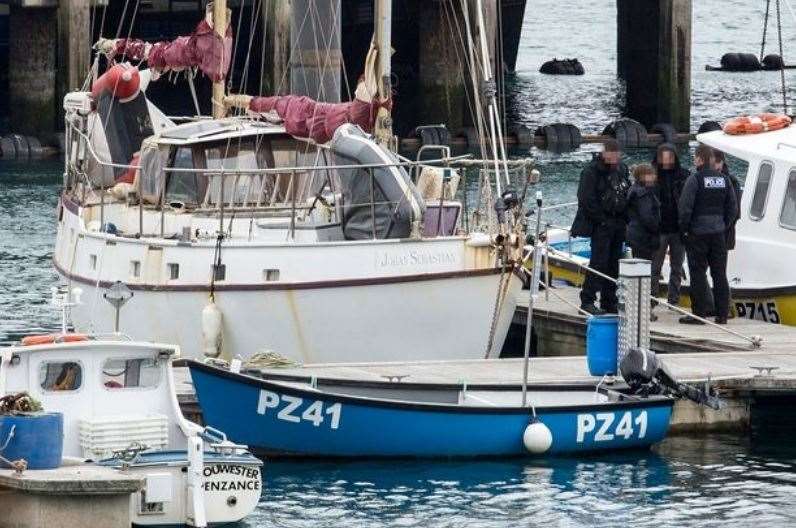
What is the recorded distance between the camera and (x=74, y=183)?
26.4m

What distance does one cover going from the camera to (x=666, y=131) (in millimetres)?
49938

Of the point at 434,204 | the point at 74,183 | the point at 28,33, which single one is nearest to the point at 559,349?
the point at 434,204

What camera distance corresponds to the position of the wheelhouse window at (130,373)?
17219mm

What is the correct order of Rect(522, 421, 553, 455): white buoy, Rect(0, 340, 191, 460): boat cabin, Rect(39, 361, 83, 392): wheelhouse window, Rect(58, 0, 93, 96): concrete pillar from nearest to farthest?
1. Rect(0, 340, 191, 460): boat cabin
2. Rect(39, 361, 83, 392): wheelhouse window
3. Rect(522, 421, 553, 455): white buoy
4. Rect(58, 0, 93, 96): concrete pillar

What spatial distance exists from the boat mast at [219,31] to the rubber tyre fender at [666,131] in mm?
24370

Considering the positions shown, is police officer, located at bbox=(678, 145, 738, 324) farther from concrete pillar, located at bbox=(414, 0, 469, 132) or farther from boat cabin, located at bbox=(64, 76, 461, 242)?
concrete pillar, located at bbox=(414, 0, 469, 132)

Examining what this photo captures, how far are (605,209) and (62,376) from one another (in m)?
7.78

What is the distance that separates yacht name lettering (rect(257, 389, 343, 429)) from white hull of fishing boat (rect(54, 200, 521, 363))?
10.4ft

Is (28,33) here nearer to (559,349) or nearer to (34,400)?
(559,349)

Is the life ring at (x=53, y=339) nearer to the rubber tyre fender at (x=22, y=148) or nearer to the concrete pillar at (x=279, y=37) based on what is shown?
the concrete pillar at (x=279, y=37)

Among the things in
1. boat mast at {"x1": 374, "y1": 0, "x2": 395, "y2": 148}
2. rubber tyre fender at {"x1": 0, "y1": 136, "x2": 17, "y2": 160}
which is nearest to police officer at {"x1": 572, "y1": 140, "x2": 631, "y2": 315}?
boat mast at {"x1": 374, "y1": 0, "x2": 395, "y2": 148}

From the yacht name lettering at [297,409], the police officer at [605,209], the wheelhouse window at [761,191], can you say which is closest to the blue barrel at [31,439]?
the yacht name lettering at [297,409]

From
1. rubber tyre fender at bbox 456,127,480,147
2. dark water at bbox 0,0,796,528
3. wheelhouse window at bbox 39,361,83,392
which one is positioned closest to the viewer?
wheelhouse window at bbox 39,361,83,392

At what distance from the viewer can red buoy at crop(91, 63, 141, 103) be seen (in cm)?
2669
